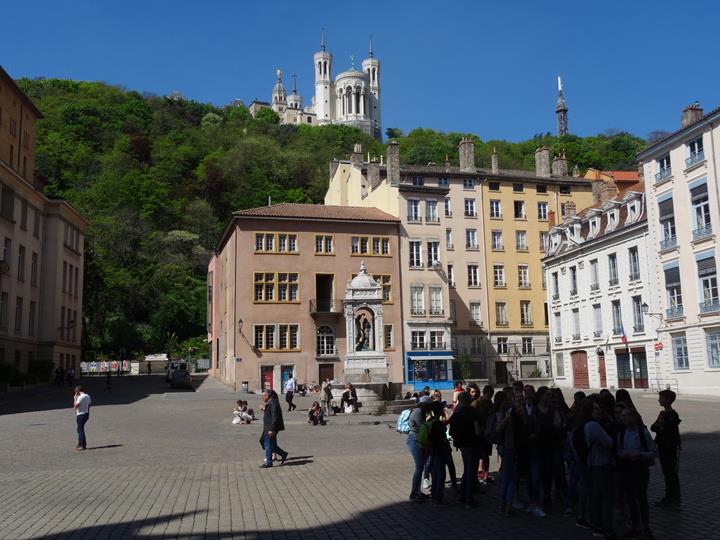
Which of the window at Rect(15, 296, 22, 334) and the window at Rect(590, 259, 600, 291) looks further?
the window at Rect(590, 259, 600, 291)

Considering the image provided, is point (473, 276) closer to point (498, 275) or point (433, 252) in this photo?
point (498, 275)

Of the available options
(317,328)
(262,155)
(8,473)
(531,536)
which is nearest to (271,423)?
(8,473)

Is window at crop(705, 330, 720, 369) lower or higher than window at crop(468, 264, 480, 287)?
lower

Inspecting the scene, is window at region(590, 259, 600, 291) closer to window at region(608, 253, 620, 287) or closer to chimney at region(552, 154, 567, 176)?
window at region(608, 253, 620, 287)

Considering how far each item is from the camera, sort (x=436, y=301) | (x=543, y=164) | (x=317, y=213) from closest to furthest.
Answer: (x=317, y=213), (x=436, y=301), (x=543, y=164)

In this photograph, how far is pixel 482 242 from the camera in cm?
5506

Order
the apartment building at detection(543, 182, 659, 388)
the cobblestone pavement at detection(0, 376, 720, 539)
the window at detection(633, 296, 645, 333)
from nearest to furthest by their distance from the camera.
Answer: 1. the cobblestone pavement at detection(0, 376, 720, 539)
2. the apartment building at detection(543, 182, 659, 388)
3. the window at detection(633, 296, 645, 333)

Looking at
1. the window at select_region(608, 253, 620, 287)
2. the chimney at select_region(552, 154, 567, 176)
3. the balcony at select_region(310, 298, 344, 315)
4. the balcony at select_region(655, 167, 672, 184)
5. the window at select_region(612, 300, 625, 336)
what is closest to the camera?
the balcony at select_region(655, 167, 672, 184)

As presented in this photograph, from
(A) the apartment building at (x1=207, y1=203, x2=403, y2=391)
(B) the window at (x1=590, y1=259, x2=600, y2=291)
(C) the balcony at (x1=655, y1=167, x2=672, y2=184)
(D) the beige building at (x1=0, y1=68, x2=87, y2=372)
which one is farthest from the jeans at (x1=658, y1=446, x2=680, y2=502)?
(D) the beige building at (x1=0, y1=68, x2=87, y2=372)

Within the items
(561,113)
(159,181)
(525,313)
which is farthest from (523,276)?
(561,113)

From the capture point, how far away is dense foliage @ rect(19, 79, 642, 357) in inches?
2916

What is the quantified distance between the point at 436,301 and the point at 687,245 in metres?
18.1

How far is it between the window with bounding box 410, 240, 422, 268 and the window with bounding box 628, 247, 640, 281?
14492 millimetres

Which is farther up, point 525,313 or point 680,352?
point 525,313
